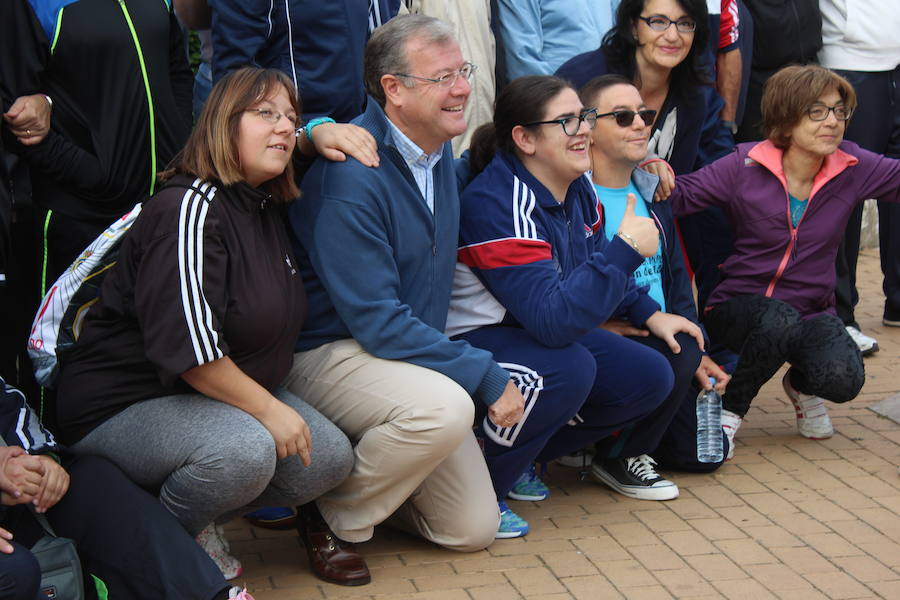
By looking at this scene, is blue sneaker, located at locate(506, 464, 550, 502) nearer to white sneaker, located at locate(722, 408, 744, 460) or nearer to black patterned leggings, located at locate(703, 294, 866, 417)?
white sneaker, located at locate(722, 408, 744, 460)

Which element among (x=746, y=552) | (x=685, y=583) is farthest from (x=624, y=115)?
(x=685, y=583)

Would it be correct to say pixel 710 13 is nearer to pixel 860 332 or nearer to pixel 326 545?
pixel 860 332

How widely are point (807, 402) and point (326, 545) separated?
7.57ft

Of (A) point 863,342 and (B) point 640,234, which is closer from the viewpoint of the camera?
(B) point 640,234

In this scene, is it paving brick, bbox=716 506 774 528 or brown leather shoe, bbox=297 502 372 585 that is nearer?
brown leather shoe, bbox=297 502 372 585

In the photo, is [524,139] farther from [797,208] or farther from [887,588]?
[887,588]

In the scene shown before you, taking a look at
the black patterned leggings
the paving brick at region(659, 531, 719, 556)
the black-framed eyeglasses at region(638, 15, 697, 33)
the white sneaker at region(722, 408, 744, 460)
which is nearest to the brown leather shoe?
the paving brick at region(659, 531, 719, 556)

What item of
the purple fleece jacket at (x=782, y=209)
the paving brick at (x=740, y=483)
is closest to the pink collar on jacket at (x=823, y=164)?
the purple fleece jacket at (x=782, y=209)

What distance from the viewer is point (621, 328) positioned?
15.4ft

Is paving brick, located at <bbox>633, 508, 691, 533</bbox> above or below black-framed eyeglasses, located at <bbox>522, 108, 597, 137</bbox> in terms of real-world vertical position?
below

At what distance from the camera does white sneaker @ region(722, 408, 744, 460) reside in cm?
493

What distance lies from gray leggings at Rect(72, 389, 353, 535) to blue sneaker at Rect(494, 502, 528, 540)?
922 millimetres

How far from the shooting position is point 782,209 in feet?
16.5

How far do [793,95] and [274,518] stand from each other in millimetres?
2616
